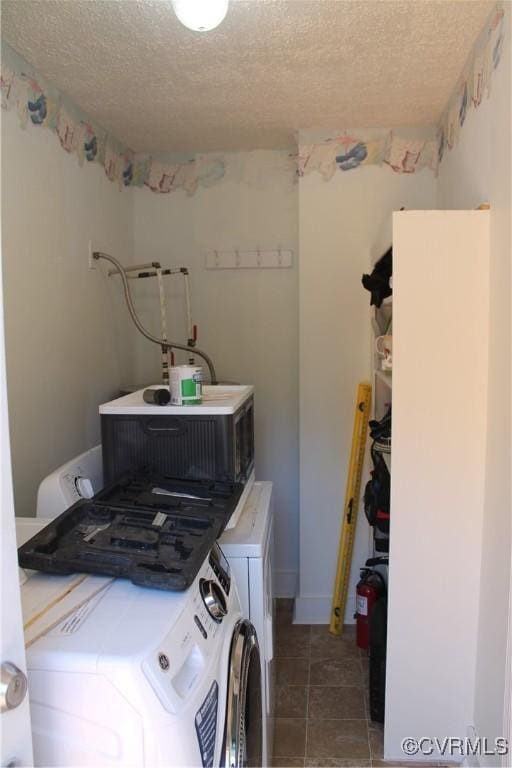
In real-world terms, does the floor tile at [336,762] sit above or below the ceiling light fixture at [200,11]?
below

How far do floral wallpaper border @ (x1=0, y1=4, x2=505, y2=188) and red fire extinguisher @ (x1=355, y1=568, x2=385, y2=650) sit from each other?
1846mm

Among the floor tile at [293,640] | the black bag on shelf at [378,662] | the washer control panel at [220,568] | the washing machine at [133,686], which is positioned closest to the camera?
the washing machine at [133,686]

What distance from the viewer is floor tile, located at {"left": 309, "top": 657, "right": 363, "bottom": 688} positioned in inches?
91.8

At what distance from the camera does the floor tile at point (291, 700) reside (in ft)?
7.05

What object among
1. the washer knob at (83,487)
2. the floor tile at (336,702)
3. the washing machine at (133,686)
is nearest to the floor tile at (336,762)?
Answer: the floor tile at (336,702)

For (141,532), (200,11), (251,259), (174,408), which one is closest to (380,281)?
(251,259)

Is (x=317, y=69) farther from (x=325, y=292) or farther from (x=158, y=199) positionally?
(x=158, y=199)

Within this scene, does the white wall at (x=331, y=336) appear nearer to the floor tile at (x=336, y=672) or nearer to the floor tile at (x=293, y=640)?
the floor tile at (x=293, y=640)

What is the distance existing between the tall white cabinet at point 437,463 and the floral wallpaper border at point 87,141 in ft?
4.34

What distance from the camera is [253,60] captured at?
1950 mm

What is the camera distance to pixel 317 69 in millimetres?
2029

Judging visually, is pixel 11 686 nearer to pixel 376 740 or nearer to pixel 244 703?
pixel 244 703

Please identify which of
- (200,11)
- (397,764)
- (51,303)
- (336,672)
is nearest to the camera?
(200,11)

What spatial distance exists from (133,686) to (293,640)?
1967 millimetres
